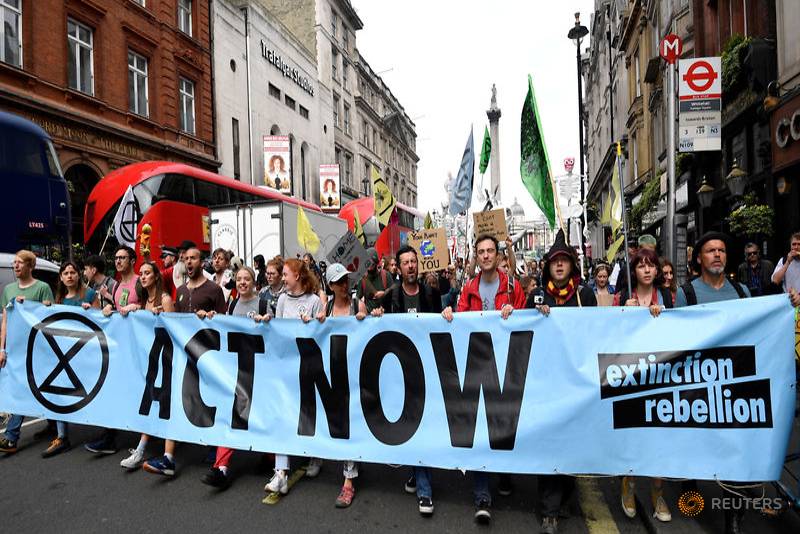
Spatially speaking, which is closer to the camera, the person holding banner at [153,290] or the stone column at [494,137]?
the person holding banner at [153,290]

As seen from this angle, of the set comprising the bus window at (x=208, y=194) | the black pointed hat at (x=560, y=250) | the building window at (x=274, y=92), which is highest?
the building window at (x=274, y=92)

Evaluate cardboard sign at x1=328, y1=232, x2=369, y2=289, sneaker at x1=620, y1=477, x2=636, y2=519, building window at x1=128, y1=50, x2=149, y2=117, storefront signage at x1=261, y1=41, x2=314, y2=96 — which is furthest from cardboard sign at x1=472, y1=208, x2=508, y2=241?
storefront signage at x1=261, y1=41, x2=314, y2=96

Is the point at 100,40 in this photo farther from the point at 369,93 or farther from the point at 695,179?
the point at 369,93

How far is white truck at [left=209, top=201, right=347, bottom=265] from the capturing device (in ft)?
48.3

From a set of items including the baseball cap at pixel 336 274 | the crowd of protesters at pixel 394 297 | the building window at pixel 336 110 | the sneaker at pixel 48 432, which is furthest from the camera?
the building window at pixel 336 110

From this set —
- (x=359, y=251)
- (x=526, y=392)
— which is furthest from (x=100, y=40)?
(x=526, y=392)

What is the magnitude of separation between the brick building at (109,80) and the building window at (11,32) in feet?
0.09

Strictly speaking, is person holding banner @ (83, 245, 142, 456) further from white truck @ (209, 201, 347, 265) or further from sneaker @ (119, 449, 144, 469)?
white truck @ (209, 201, 347, 265)

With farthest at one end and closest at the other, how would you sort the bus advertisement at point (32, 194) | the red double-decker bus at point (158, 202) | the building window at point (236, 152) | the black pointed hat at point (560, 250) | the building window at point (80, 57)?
the building window at point (236, 152) → the building window at point (80, 57) → the red double-decker bus at point (158, 202) → the bus advertisement at point (32, 194) → the black pointed hat at point (560, 250)

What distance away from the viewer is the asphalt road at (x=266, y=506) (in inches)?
135

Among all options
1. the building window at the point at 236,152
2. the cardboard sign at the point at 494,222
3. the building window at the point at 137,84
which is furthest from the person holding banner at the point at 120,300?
the building window at the point at 236,152

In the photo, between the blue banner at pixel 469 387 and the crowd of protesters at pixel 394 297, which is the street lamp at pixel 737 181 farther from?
the blue banner at pixel 469 387

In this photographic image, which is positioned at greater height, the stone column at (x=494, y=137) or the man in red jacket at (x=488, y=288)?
the stone column at (x=494, y=137)

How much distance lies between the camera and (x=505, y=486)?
3.95 meters
